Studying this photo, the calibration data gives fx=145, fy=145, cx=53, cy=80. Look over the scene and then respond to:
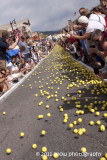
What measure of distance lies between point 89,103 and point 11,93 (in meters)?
3.83

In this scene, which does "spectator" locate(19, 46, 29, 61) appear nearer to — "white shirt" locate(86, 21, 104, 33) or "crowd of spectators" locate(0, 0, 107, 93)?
"crowd of spectators" locate(0, 0, 107, 93)

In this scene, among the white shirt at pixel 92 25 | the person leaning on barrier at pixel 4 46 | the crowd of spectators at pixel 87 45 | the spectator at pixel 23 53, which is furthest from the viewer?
the spectator at pixel 23 53

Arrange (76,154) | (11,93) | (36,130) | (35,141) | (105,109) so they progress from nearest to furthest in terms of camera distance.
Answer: (76,154), (35,141), (36,130), (105,109), (11,93)

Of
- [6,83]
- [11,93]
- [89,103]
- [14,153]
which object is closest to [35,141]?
[14,153]

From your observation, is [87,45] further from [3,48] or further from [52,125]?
[52,125]

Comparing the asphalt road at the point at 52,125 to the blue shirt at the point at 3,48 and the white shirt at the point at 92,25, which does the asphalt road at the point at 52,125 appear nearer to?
the white shirt at the point at 92,25

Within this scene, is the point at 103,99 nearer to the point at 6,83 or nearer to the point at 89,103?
the point at 89,103

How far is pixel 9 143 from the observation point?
3.45 metres

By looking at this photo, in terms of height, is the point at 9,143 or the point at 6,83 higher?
the point at 6,83

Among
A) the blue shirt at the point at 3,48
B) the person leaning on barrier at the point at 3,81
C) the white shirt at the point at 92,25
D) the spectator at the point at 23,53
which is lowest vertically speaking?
the person leaning on barrier at the point at 3,81

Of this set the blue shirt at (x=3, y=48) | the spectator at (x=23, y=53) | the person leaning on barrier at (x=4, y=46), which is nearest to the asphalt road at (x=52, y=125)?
the person leaning on barrier at (x=4, y=46)

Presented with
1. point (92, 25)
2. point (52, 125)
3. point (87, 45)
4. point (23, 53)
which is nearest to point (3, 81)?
point (52, 125)

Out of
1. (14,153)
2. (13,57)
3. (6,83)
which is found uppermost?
(13,57)

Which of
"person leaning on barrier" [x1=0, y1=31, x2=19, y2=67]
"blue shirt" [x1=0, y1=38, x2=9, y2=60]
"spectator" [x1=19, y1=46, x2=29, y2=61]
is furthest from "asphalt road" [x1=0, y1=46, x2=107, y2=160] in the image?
"spectator" [x1=19, y1=46, x2=29, y2=61]
